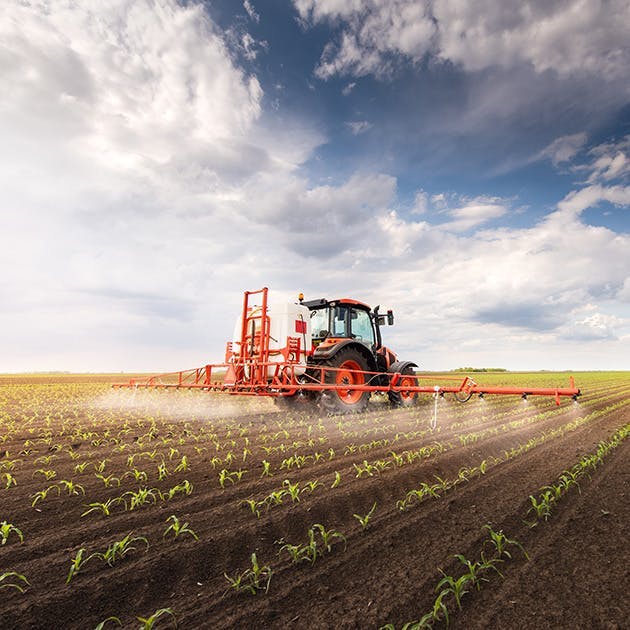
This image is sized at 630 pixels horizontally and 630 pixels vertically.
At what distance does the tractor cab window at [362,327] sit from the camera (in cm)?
1044

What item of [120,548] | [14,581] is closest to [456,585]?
[120,548]

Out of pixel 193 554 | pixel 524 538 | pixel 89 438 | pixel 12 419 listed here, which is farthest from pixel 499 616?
pixel 12 419

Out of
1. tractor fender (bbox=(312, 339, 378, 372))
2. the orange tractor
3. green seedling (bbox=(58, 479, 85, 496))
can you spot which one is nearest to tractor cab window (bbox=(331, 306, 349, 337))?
the orange tractor

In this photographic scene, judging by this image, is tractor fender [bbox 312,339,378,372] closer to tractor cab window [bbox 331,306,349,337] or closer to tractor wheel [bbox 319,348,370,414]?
tractor wheel [bbox 319,348,370,414]

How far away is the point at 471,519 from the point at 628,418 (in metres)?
9.77

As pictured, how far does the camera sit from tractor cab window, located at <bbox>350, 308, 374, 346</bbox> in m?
10.4

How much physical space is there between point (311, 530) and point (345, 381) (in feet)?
22.1

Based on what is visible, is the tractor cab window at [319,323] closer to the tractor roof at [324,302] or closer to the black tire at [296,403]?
the tractor roof at [324,302]

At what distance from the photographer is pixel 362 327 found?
10.7 meters

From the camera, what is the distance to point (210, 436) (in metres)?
6.81

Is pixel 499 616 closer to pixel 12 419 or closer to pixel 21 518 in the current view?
pixel 21 518

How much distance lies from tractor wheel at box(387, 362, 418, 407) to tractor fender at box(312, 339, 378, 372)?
36.3 inches

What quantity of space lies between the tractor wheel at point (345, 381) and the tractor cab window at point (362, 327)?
712 millimetres

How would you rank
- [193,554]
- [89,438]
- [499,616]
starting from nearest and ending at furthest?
[499,616]
[193,554]
[89,438]
